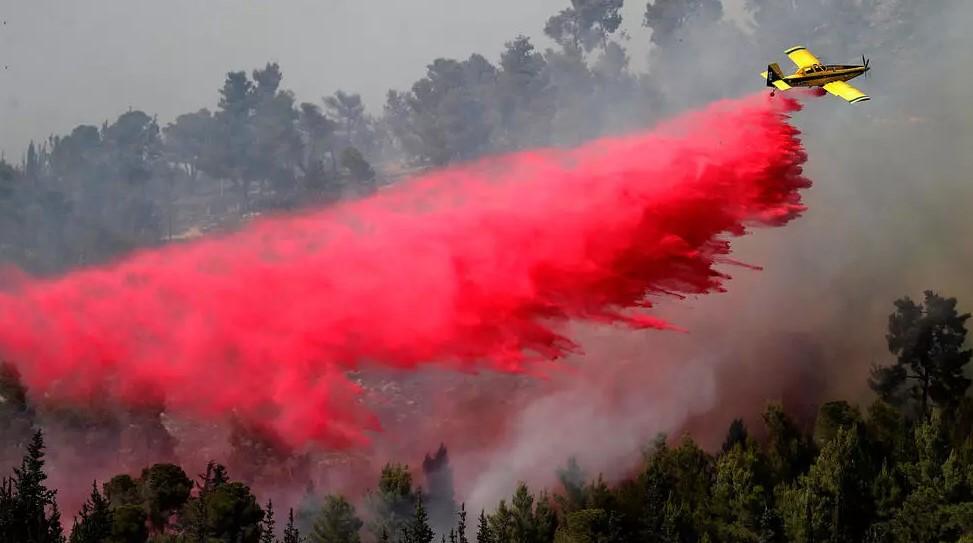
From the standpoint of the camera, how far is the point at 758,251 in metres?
107

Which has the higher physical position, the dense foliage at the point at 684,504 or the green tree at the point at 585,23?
the green tree at the point at 585,23

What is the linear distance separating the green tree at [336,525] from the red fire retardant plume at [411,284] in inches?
386

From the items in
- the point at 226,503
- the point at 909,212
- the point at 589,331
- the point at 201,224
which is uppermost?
the point at 201,224

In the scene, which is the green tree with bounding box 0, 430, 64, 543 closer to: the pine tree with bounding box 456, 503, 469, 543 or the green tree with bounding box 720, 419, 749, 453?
the pine tree with bounding box 456, 503, 469, 543

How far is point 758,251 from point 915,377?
37215 millimetres

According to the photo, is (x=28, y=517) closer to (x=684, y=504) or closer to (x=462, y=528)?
(x=462, y=528)

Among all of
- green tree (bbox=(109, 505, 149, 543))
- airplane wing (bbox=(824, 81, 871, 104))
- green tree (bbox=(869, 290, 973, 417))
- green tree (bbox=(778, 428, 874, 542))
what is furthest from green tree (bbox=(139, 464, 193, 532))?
green tree (bbox=(869, 290, 973, 417))

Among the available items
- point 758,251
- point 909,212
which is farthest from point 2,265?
point 909,212

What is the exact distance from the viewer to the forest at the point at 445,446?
55531 mm

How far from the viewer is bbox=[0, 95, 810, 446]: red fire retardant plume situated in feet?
196

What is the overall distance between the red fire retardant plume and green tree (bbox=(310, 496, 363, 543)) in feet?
32.1

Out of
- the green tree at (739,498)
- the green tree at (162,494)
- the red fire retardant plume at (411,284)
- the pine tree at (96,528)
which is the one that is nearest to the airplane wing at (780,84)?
the red fire retardant plume at (411,284)

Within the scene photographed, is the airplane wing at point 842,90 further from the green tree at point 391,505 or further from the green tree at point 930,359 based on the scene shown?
the green tree at point 391,505

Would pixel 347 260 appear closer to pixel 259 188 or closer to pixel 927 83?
pixel 259 188
